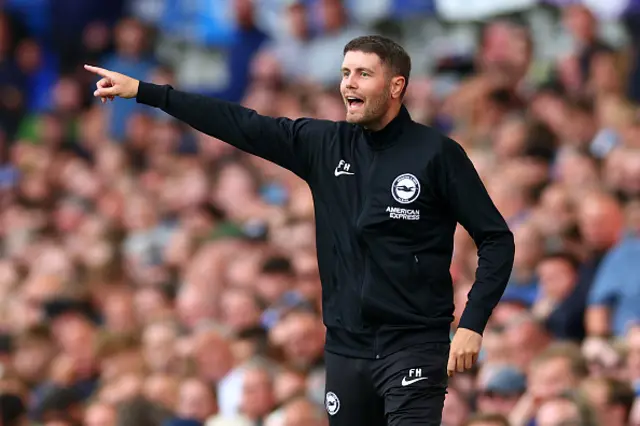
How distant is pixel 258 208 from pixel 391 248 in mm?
7161

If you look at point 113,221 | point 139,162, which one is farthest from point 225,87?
point 113,221

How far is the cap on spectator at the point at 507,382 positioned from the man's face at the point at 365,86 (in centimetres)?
308

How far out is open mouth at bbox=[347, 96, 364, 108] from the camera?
634 centimetres

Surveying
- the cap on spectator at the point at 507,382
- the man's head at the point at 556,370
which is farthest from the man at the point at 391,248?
the cap on spectator at the point at 507,382

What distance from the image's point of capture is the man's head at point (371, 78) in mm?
6332

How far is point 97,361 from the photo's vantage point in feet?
39.1

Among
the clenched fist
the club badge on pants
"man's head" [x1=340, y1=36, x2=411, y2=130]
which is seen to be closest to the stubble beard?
"man's head" [x1=340, y1=36, x2=411, y2=130]

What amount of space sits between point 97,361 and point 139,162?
4.07m

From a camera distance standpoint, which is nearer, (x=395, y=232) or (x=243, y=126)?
(x=395, y=232)

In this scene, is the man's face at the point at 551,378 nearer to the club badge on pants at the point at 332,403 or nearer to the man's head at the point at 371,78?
the club badge on pants at the point at 332,403

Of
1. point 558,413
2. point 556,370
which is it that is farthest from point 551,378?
point 558,413

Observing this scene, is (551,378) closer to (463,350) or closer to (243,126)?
→ (463,350)

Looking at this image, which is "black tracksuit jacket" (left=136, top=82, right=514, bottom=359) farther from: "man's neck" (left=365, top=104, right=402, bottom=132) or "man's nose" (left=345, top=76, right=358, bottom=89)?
"man's nose" (left=345, top=76, right=358, bottom=89)

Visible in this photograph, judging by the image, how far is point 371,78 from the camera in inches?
249
